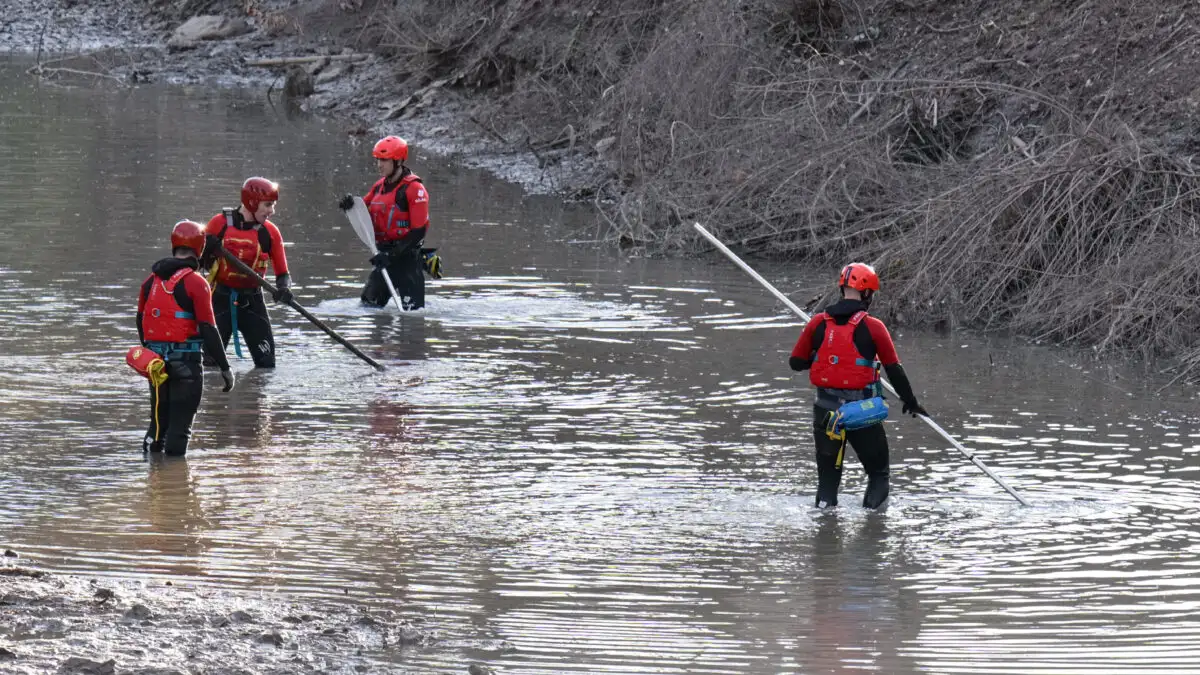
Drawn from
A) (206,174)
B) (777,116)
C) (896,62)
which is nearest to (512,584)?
(777,116)

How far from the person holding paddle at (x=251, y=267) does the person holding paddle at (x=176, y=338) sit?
7.18ft

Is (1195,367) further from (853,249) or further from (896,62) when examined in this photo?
(896,62)

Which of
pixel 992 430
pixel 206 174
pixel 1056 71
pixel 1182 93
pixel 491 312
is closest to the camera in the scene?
pixel 992 430

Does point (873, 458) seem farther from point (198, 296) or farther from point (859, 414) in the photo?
point (198, 296)

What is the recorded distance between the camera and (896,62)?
21.5 m

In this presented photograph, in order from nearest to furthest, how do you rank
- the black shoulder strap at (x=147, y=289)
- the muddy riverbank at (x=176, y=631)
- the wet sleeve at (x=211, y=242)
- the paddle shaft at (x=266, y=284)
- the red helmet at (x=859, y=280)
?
the muddy riverbank at (x=176, y=631) < the red helmet at (x=859, y=280) < the black shoulder strap at (x=147, y=289) < the wet sleeve at (x=211, y=242) < the paddle shaft at (x=266, y=284)

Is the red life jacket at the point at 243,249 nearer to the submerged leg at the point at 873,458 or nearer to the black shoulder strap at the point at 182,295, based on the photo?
the black shoulder strap at the point at 182,295

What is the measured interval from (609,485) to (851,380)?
1603 millimetres

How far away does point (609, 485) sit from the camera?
399 inches

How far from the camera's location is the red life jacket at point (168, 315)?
401 inches

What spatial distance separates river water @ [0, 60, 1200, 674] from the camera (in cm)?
775

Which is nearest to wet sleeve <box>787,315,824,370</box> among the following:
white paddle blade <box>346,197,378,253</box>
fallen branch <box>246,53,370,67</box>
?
white paddle blade <box>346,197,378,253</box>

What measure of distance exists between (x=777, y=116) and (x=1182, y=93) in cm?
457

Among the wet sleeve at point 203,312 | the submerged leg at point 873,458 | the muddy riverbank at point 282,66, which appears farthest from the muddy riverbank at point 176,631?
the muddy riverbank at point 282,66
